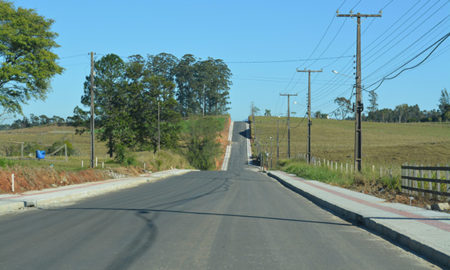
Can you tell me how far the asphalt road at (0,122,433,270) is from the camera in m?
6.80

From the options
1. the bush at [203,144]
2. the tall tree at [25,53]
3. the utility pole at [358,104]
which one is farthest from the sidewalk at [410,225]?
the bush at [203,144]

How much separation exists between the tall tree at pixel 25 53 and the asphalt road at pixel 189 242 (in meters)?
37.8

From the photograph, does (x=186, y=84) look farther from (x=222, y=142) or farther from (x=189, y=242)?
(x=189, y=242)

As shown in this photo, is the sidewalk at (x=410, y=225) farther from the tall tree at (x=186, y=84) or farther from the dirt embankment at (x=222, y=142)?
the tall tree at (x=186, y=84)

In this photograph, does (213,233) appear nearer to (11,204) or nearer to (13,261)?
(13,261)

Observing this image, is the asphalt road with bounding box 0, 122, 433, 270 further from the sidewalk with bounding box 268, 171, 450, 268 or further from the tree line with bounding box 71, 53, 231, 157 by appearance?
the tree line with bounding box 71, 53, 231, 157

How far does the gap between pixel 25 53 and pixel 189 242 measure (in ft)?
150

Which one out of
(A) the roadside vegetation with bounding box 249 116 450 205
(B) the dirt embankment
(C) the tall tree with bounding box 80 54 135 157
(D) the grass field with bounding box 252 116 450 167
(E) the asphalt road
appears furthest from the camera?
(D) the grass field with bounding box 252 116 450 167

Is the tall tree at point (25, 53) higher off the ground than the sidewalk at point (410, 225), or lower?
higher

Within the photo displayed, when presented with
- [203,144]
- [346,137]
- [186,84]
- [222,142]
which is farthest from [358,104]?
[186,84]

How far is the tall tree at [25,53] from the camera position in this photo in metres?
46.3

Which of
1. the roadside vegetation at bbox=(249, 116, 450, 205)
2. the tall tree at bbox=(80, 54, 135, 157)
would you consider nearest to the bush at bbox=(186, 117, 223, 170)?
the roadside vegetation at bbox=(249, 116, 450, 205)

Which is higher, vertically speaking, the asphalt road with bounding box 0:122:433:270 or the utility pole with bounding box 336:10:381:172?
the utility pole with bounding box 336:10:381:172

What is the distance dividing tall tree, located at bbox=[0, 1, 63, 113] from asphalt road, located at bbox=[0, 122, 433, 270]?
37.8m
